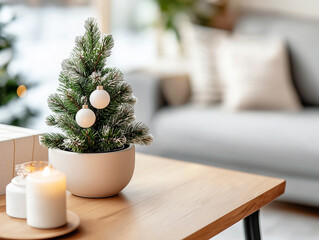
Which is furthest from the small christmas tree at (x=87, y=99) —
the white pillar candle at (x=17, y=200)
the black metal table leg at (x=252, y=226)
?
the black metal table leg at (x=252, y=226)

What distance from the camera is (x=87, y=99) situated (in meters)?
1.08

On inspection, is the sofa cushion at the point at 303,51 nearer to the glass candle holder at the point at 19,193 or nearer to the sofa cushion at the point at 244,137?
the sofa cushion at the point at 244,137

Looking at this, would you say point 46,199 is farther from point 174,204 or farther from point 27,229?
point 174,204

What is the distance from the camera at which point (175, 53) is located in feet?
11.8

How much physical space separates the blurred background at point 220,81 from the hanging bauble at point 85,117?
1109mm

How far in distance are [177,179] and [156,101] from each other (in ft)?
4.27

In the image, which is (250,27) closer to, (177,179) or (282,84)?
(282,84)

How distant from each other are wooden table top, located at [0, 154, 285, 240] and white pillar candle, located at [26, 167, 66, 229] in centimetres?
4

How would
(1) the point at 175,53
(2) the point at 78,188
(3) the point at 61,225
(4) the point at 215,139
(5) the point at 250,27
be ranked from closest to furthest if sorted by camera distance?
(3) the point at 61,225 → (2) the point at 78,188 → (4) the point at 215,139 → (5) the point at 250,27 → (1) the point at 175,53

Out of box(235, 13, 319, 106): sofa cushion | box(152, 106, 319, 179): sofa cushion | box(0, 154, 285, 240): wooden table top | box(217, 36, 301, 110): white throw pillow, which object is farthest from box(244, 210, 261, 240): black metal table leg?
box(235, 13, 319, 106): sofa cushion

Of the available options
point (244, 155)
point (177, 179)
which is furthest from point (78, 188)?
point (244, 155)

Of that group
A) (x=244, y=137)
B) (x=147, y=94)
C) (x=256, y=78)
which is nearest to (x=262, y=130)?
(x=244, y=137)

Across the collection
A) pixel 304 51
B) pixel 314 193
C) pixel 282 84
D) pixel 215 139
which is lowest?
pixel 314 193

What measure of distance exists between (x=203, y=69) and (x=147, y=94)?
348 mm
